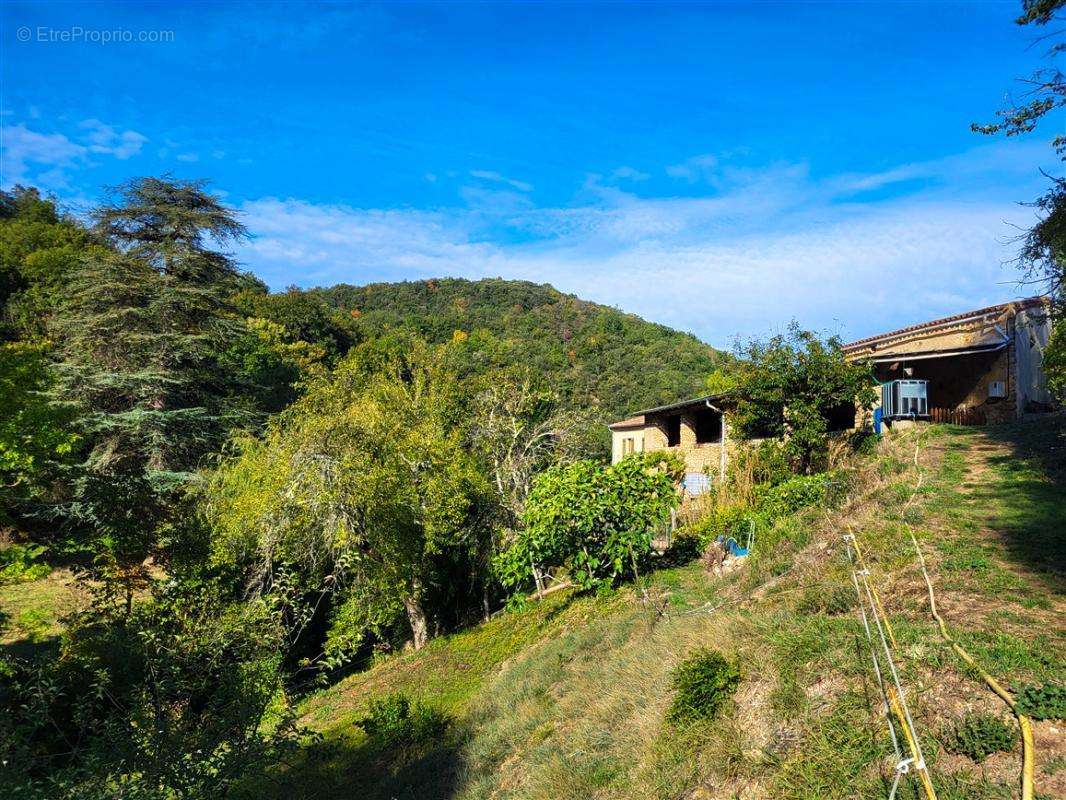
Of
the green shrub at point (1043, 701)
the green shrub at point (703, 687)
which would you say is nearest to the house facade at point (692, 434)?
the green shrub at point (703, 687)

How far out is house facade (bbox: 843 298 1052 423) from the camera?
57.8ft

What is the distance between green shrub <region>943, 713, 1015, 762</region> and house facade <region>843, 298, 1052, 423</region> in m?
14.9

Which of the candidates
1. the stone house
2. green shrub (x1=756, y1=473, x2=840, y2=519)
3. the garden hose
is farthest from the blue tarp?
the garden hose

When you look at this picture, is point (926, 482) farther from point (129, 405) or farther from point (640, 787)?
point (129, 405)

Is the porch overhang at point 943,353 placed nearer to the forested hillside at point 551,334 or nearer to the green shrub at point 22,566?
the green shrub at point 22,566

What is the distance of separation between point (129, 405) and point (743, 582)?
933 inches

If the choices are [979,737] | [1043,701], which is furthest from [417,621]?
[1043,701]

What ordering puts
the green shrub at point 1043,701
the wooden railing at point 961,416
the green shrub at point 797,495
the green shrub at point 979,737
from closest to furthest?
the green shrub at point 979,737 → the green shrub at point 1043,701 → the green shrub at point 797,495 → the wooden railing at point 961,416

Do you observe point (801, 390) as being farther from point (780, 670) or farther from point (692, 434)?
point (780, 670)

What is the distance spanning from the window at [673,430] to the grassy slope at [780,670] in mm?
13055

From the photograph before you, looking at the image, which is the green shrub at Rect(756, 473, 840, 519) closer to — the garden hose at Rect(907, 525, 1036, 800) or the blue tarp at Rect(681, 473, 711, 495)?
the garden hose at Rect(907, 525, 1036, 800)

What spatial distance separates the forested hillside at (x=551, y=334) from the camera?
50.8 meters

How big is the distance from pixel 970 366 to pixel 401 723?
1953 centimetres

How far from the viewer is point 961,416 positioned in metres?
18.8
